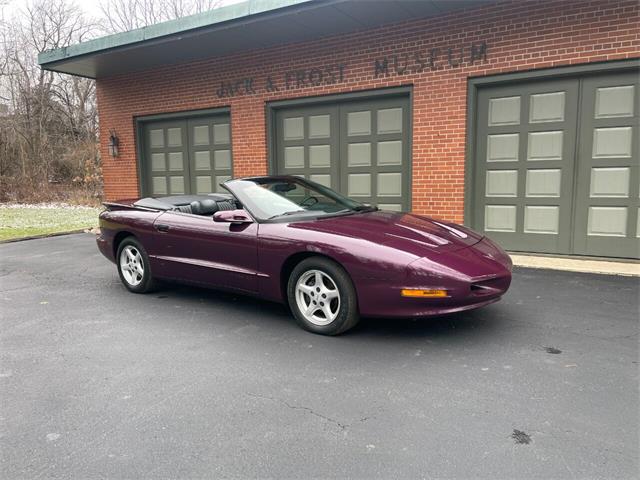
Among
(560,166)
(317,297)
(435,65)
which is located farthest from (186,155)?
(317,297)

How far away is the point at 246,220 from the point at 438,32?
15.9 ft

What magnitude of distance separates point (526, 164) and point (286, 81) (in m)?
4.41

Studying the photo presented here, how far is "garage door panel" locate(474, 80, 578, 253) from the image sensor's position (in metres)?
6.88

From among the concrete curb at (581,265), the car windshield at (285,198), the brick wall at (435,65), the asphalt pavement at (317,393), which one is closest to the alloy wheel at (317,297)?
the asphalt pavement at (317,393)

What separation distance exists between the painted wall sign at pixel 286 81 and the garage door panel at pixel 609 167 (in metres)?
3.88

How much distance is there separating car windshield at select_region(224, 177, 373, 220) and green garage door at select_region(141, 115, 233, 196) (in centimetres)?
524

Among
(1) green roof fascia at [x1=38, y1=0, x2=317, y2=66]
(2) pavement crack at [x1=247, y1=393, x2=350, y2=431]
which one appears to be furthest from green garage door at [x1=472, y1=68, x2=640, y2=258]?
(2) pavement crack at [x1=247, y1=393, x2=350, y2=431]

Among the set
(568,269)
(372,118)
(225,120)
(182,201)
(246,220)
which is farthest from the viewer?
(225,120)

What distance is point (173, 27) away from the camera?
8.12 m

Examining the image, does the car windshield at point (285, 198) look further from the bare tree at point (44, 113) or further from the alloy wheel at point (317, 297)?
the bare tree at point (44, 113)

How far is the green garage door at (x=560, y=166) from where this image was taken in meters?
6.55

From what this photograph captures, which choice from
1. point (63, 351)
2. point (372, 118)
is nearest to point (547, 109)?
point (372, 118)

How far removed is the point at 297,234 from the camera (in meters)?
4.11

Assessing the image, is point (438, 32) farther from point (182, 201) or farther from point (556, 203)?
point (182, 201)
